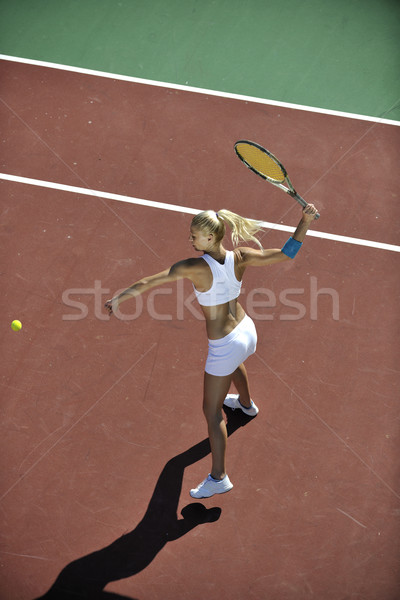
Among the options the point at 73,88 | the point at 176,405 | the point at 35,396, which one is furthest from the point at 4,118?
the point at 176,405

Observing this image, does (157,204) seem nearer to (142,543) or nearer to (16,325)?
(16,325)

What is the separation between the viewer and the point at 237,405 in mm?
6812

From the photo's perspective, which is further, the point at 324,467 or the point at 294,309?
the point at 294,309

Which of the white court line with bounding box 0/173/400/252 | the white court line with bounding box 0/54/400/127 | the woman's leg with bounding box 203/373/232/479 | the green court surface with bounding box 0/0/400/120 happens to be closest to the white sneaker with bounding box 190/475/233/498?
the woman's leg with bounding box 203/373/232/479

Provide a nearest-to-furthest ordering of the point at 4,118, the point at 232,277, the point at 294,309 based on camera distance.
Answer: the point at 232,277 < the point at 294,309 < the point at 4,118

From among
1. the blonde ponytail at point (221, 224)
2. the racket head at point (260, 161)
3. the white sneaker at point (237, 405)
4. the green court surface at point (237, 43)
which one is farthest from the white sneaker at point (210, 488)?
the green court surface at point (237, 43)

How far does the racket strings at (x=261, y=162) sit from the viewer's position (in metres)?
5.99

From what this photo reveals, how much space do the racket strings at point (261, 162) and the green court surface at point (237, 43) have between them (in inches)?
144

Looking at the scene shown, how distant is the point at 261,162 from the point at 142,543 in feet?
11.7

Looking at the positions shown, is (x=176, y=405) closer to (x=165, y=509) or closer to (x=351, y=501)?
(x=165, y=509)

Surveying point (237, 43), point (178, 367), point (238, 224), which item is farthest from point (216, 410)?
point (237, 43)

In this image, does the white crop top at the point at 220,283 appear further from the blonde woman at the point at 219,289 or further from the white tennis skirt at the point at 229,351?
the white tennis skirt at the point at 229,351

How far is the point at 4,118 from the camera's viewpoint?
30.2ft

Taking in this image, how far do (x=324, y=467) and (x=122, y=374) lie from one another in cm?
223
